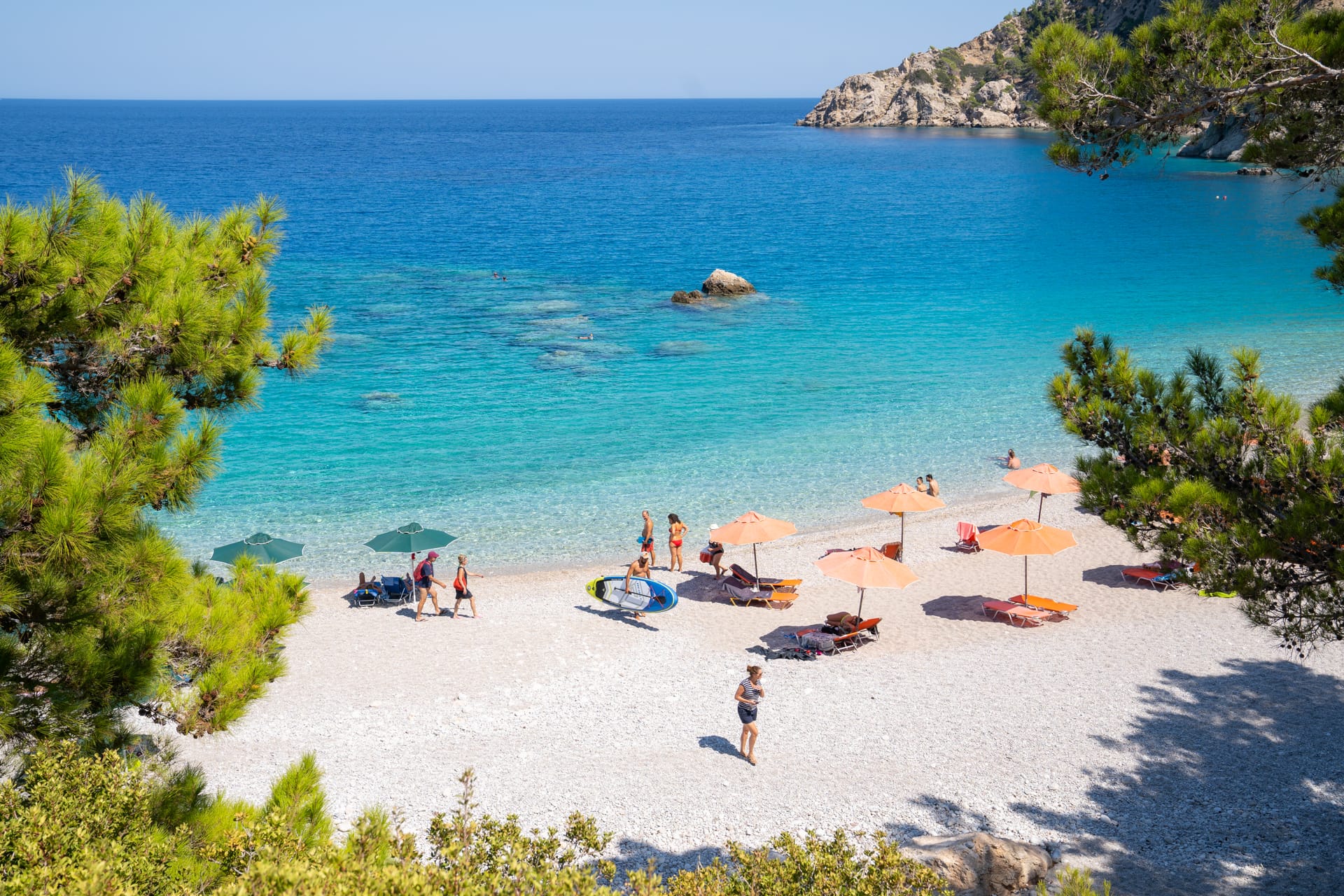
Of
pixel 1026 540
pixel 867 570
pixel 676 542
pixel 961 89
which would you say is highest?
pixel 961 89

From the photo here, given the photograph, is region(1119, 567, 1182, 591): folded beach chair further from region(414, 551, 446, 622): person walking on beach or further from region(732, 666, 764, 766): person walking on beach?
region(414, 551, 446, 622): person walking on beach

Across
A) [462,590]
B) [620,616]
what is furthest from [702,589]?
[462,590]

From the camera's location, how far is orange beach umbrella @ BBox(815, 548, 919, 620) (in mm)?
15898

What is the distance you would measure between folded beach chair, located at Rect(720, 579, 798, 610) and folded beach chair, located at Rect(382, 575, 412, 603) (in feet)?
21.0

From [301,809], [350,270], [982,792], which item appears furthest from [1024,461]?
[350,270]

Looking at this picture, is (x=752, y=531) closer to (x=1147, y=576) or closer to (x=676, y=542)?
(x=676, y=542)

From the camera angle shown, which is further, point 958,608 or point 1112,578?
point 1112,578

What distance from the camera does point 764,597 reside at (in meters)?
18.1

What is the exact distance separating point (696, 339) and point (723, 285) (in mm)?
8165

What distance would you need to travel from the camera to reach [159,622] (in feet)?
22.3

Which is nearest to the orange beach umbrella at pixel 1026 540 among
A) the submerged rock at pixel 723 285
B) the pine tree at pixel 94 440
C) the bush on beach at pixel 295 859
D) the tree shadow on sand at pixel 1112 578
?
the tree shadow on sand at pixel 1112 578

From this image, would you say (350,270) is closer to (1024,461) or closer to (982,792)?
(1024,461)

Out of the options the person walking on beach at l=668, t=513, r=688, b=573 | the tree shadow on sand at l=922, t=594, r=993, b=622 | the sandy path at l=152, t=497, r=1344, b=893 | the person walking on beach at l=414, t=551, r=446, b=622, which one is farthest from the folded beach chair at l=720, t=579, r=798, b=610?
the person walking on beach at l=414, t=551, r=446, b=622

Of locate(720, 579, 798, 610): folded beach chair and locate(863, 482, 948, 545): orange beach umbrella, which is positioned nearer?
locate(720, 579, 798, 610): folded beach chair
